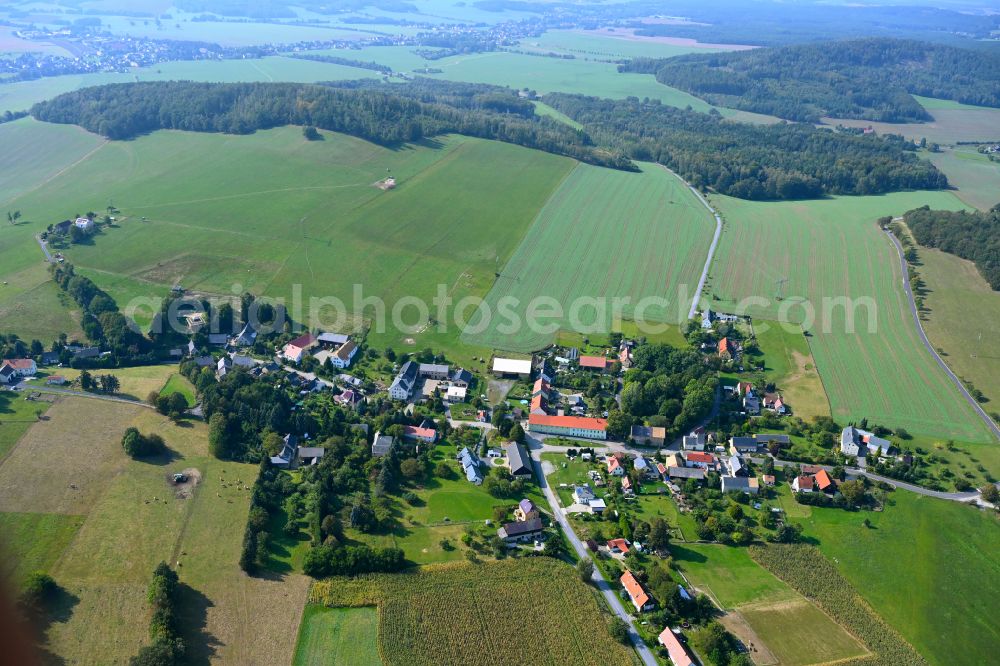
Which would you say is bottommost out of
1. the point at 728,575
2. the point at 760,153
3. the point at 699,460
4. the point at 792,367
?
the point at 728,575

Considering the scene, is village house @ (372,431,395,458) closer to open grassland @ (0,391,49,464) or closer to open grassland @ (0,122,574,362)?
open grassland @ (0,122,574,362)

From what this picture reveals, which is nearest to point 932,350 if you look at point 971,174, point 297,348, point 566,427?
point 566,427

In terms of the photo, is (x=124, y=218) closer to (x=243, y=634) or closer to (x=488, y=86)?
(x=243, y=634)

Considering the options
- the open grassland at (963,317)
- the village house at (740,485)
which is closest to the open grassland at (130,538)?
the village house at (740,485)

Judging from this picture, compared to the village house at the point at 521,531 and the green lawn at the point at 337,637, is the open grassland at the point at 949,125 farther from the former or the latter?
the green lawn at the point at 337,637

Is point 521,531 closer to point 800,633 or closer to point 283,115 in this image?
point 800,633

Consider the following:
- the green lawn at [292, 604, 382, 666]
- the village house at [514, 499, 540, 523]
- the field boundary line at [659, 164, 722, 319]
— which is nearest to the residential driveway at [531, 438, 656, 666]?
the village house at [514, 499, 540, 523]

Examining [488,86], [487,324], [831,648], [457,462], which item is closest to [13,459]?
[457,462]
